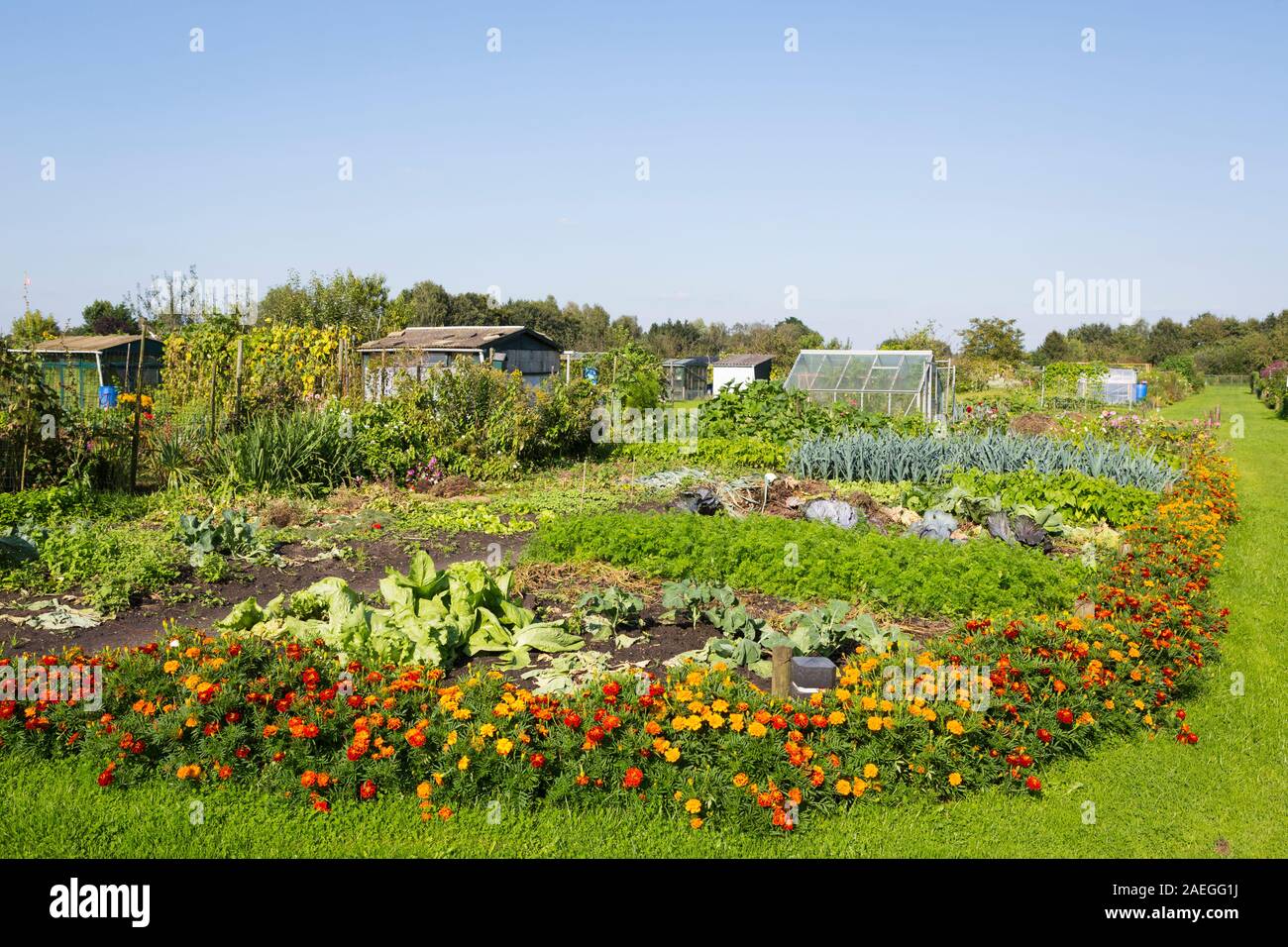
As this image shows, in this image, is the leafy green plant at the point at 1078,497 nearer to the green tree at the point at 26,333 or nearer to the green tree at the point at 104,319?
the green tree at the point at 26,333

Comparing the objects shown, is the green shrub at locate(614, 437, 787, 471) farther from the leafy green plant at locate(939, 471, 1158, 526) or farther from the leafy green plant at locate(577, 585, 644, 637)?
the leafy green plant at locate(577, 585, 644, 637)

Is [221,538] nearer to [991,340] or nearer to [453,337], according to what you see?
[453,337]

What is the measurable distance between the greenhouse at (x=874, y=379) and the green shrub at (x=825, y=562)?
41.0ft

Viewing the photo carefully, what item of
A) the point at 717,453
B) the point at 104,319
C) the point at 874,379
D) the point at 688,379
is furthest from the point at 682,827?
the point at 104,319

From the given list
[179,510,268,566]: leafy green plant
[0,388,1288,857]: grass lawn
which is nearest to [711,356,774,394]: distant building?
[179,510,268,566]: leafy green plant

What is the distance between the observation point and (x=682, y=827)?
11.8 ft

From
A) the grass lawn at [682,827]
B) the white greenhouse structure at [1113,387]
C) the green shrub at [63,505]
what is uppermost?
the white greenhouse structure at [1113,387]

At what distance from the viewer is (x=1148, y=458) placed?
10883 millimetres

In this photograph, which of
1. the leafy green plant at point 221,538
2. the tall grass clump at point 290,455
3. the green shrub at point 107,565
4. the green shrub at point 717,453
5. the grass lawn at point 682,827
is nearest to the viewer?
the grass lawn at point 682,827

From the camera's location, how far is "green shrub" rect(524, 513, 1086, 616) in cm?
600

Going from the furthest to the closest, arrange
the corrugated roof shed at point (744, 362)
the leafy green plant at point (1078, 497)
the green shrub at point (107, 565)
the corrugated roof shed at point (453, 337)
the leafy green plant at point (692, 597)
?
the corrugated roof shed at point (744, 362) < the corrugated roof shed at point (453, 337) < the leafy green plant at point (1078, 497) < the green shrub at point (107, 565) < the leafy green plant at point (692, 597)

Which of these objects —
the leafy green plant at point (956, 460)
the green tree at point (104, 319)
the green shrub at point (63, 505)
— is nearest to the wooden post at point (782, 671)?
the green shrub at point (63, 505)

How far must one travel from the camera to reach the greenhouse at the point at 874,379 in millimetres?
19328
